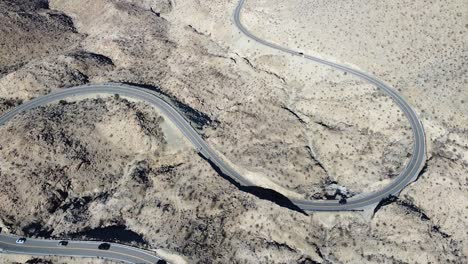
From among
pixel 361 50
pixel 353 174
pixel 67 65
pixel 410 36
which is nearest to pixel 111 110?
pixel 67 65

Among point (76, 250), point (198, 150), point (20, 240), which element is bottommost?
point (20, 240)

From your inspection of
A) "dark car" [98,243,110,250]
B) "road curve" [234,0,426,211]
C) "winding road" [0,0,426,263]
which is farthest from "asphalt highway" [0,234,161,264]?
"road curve" [234,0,426,211]

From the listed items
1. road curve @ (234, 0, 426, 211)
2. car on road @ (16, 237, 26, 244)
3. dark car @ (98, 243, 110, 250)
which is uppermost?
road curve @ (234, 0, 426, 211)

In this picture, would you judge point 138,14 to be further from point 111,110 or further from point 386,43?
point 386,43

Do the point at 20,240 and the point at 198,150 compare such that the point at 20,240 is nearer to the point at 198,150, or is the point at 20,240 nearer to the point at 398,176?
the point at 198,150

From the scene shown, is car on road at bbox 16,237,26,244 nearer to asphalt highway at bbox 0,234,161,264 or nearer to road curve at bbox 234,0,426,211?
asphalt highway at bbox 0,234,161,264

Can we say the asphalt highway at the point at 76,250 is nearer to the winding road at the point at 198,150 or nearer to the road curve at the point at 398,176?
the winding road at the point at 198,150

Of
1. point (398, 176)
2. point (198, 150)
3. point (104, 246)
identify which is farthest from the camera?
point (198, 150)

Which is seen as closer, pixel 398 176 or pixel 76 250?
pixel 76 250

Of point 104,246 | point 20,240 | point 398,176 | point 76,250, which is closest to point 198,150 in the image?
point 104,246
